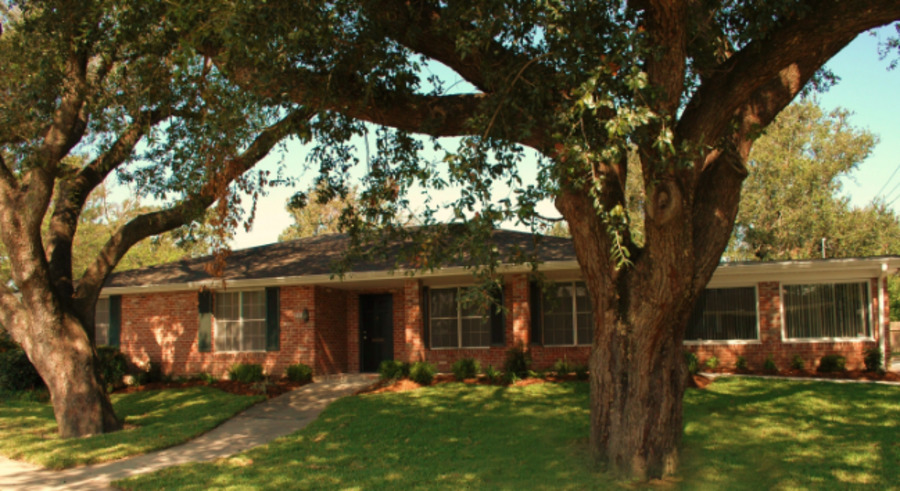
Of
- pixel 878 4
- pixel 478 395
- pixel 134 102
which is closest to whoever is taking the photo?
pixel 878 4

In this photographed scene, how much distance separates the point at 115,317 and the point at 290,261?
5.27m

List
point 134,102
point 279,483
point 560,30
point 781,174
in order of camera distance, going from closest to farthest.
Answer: point 560,30 < point 279,483 < point 134,102 < point 781,174

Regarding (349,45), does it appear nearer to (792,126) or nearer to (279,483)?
(279,483)

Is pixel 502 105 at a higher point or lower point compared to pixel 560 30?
lower

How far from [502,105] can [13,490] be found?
7.50 m

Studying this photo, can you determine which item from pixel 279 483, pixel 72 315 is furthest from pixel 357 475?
pixel 72 315

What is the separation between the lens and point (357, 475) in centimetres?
890

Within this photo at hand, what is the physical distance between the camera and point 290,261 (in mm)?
19359

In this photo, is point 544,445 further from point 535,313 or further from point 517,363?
point 535,313

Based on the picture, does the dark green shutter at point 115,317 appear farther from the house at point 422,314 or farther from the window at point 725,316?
the window at point 725,316

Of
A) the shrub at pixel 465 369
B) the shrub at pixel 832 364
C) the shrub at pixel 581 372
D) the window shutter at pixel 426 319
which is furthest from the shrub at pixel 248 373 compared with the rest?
the shrub at pixel 832 364

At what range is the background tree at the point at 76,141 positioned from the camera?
1071cm

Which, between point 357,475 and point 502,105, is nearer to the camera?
point 502,105

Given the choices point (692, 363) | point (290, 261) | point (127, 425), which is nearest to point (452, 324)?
point (290, 261)
